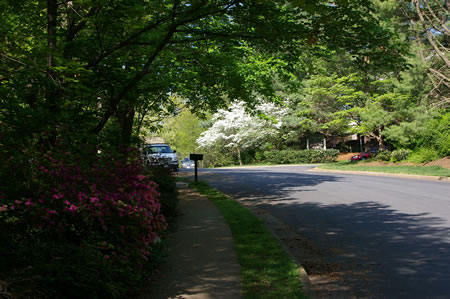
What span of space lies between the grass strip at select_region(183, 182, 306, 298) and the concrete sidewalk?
15 cm

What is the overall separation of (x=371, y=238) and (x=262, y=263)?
2.72m

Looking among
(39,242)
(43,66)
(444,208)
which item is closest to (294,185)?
(444,208)

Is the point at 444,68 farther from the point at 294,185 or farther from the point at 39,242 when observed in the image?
the point at 39,242

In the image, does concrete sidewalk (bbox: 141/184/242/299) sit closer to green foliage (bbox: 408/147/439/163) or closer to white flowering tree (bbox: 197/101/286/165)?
green foliage (bbox: 408/147/439/163)

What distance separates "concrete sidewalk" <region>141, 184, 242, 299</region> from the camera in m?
4.93

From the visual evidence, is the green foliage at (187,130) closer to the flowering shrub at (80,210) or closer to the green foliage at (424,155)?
the green foliage at (424,155)

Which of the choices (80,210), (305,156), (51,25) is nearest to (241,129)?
(305,156)

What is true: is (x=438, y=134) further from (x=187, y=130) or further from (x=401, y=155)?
(x=187, y=130)

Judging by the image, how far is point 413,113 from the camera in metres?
28.1

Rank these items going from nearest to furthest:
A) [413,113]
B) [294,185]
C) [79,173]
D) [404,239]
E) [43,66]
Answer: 1. [79,173]
2. [43,66]
3. [404,239]
4. [294,185]
5. [413,113]

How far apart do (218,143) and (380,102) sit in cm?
2019

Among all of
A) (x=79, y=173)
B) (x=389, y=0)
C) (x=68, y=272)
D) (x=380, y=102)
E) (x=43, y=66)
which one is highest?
(x=389, y=0)

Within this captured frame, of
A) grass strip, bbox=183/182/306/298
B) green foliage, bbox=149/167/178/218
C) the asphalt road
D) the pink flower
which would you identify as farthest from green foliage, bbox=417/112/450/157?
the pink flower

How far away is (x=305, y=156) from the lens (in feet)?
153
